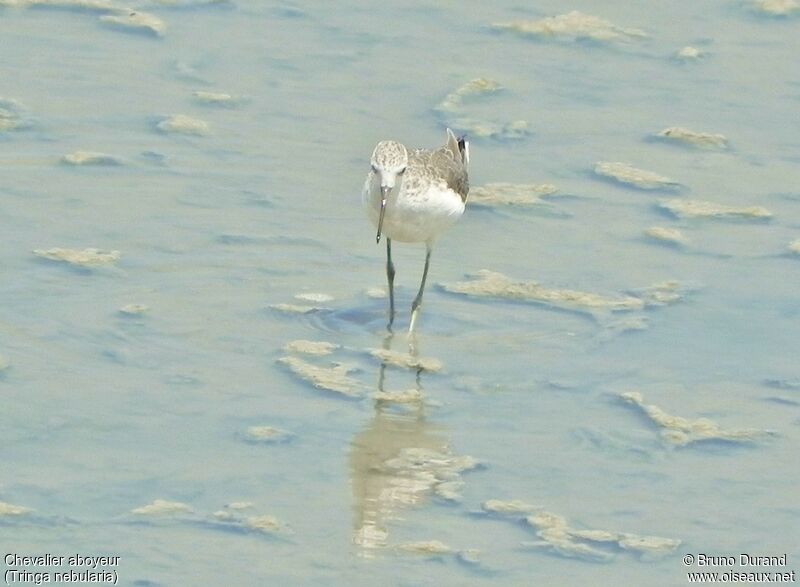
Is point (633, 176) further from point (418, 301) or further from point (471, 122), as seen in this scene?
point (418, 301)

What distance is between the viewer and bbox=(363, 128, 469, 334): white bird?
8898mm

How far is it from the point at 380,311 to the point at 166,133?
2.27 m

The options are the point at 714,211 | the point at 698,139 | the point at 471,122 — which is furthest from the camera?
the point at 471,122

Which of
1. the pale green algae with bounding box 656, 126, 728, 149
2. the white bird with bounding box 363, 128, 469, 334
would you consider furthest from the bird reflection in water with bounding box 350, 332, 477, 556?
the pale green algae with bounding box 656, 126, 728, 149

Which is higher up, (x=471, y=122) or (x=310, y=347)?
(x=471, y=122)

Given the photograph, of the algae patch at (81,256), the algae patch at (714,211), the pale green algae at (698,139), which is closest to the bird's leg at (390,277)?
the algae patch at (81,256)

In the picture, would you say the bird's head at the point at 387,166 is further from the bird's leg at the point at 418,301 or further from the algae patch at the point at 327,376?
the algae patch at the point at 327,376

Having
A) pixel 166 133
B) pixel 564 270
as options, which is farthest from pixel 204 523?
pixel 166 133

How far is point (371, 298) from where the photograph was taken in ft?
31.0

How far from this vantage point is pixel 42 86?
11219 mm

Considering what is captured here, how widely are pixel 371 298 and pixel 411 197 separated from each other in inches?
25.2

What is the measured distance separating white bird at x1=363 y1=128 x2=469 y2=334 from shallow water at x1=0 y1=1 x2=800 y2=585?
35 centimetres

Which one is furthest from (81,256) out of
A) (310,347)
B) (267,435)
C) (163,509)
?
(163,509)

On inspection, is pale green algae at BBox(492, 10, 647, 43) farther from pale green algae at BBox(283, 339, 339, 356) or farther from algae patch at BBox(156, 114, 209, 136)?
pale green algae at BBox(283, 339, 339, 356)
